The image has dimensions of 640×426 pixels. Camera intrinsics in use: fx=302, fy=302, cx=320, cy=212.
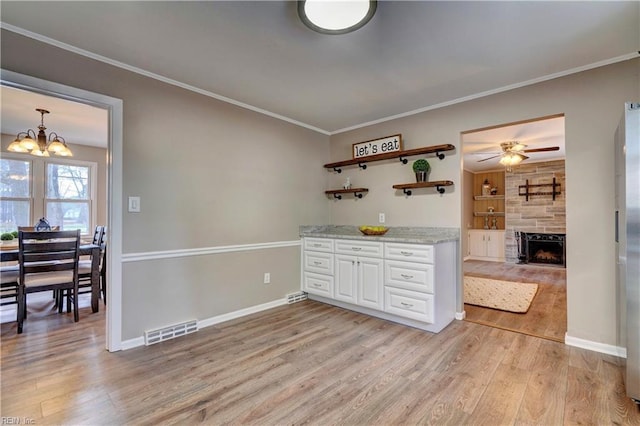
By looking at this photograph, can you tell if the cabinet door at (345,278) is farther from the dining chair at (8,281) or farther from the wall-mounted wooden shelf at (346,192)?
the dining chair at (8,281)

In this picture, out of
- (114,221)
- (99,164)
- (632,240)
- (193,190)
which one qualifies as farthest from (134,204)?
(99,164)

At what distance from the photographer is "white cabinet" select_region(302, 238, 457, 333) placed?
113 inches

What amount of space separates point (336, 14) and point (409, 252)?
6.92ft

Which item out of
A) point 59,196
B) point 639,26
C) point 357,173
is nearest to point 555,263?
point 357,173

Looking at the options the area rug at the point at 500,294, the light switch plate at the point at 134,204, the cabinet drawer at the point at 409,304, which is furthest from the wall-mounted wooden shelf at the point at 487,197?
the light switch plate at the point at 134,204

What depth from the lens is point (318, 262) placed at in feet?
12.5

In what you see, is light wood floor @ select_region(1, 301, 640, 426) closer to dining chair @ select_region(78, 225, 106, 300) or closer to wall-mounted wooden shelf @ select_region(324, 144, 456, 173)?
dining chair @ select_region(78, 225, 106, 300)

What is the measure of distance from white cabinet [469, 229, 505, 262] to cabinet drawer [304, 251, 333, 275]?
18.6 ft

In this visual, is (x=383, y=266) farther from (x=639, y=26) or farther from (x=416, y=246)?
(x=639, y=26)

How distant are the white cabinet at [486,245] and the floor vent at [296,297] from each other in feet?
18.6

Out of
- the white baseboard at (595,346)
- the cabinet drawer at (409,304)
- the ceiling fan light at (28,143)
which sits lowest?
the white baseboard at (595,346)

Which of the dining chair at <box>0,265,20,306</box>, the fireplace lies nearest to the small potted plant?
the dining chair at <box>0,265,20,306</box>

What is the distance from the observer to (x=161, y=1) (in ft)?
5.77

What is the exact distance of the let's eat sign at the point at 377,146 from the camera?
3703 millimetres
